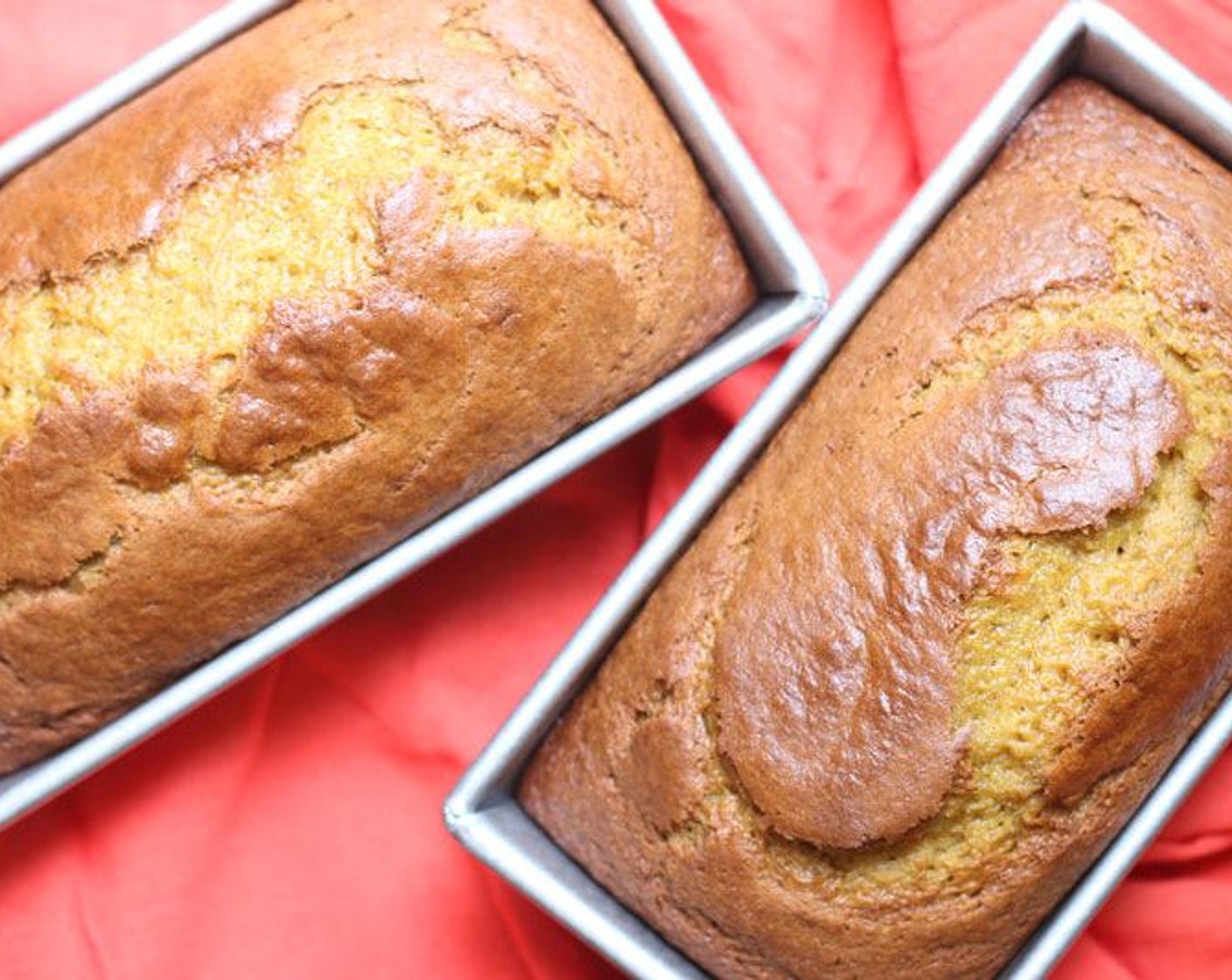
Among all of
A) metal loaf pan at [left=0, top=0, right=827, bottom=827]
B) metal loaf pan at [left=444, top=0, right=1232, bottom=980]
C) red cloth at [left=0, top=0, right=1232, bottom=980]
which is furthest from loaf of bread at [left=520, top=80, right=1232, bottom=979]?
red cloth at [left=0, top=0, right=1232, bottom=980]

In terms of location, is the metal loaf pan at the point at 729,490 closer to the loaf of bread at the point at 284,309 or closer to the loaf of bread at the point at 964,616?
the loaf of bread at the point at 964,616

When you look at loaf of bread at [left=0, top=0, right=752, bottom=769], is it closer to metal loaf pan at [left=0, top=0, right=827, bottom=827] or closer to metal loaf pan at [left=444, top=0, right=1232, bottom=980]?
metal loaf pan at [left=0, top=0, right=827, bottom=827]

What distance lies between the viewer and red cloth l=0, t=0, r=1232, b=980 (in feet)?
6.71

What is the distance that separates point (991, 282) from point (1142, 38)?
370mm

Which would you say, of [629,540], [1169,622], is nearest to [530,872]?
[629,540]

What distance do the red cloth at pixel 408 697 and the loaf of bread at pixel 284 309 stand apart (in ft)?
0.94

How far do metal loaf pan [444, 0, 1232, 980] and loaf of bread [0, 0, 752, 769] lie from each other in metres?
0.23

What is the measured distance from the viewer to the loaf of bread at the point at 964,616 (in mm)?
1624

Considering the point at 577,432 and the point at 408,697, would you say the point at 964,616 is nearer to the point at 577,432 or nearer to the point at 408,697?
the point at 577,432

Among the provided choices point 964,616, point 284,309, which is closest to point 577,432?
point 284,309

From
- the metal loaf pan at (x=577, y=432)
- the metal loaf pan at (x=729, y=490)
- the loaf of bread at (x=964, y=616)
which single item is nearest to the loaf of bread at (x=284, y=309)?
the metal loaf pan at (x=577, y=432)

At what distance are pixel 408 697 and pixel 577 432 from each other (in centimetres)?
51

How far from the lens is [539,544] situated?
216 centimetres

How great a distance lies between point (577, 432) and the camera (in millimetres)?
1902
